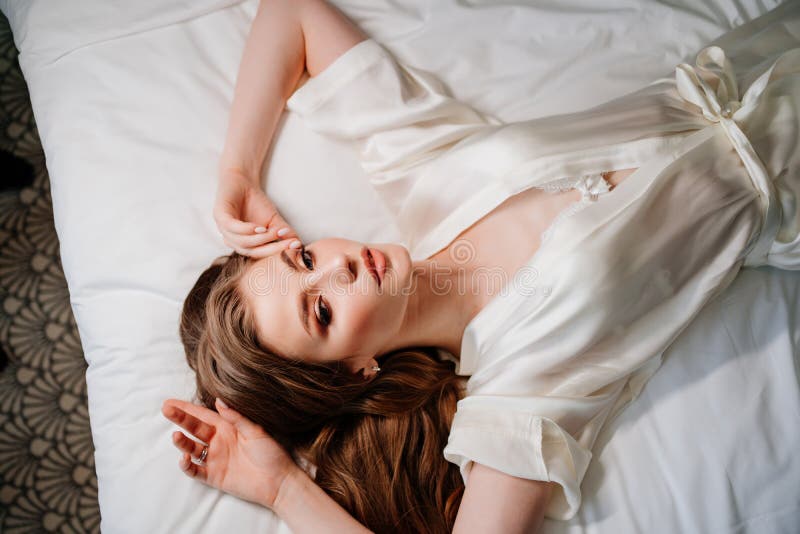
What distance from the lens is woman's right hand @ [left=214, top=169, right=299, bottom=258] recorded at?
1.52 m

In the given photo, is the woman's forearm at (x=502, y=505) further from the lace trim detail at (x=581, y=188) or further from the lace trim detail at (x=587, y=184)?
the lace trim detail at (x=587, y=184)

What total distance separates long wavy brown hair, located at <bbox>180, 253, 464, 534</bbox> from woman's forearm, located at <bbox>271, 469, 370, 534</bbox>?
50 millimetres

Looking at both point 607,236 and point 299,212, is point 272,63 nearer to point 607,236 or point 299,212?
point 299,212

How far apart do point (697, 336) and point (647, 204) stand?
0.37 metres

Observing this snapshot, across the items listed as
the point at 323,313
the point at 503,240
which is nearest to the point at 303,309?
the point at 323,313

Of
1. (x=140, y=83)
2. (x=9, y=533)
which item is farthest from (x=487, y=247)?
(x=9, y=533)

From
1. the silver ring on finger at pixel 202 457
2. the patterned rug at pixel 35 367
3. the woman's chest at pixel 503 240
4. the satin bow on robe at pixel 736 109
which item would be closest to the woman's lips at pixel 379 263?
the woman's chest at pixel 503 240

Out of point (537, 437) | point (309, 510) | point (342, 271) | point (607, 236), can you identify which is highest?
point (607, 236)

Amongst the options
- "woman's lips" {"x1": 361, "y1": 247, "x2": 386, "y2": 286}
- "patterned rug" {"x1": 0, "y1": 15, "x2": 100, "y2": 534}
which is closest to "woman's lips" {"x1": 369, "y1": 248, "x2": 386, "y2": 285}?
"woman's lips" {"x1": 361, "y1": 247, "x2": 386, "y2": 286}

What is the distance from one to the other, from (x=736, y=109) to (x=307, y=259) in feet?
3.78

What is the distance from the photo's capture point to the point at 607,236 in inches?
53.7

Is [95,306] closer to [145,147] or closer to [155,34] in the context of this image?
[145,147]

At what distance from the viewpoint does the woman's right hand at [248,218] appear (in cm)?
152

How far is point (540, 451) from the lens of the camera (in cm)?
130
